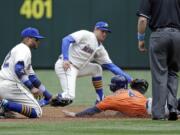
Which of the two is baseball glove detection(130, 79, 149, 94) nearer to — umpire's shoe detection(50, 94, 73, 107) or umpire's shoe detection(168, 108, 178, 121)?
umpire's shoe detection(50, 94, 73, 107)

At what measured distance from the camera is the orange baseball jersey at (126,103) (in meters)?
11.1

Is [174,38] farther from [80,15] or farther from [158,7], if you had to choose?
[80,15]

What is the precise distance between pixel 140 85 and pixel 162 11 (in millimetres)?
1753

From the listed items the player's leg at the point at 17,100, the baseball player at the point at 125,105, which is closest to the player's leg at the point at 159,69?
the baseball player at the point at 125,105

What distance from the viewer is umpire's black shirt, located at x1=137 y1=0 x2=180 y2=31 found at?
10.6 metres

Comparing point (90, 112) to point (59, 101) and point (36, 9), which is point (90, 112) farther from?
point (36, 9)

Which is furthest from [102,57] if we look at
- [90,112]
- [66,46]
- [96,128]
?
[96,128]

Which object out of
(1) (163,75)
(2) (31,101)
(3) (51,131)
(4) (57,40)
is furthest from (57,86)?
(3) (51,131)

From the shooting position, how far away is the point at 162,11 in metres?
10.6

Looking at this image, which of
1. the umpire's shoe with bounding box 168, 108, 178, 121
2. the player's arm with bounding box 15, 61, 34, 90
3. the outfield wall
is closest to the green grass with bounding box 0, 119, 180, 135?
the umpire's shoe with bounding box 168, 108, 178, 121

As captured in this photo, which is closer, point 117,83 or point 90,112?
point 90,112

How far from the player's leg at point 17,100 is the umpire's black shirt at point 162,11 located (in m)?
2.00

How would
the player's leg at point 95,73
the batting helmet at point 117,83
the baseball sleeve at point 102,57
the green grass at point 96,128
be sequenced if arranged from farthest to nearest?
1. the baseball sleeve at point 102,57
2. the player's leg at point 95,73
3. the batting helmet at point 117,83
4. the green grass at point 96,128

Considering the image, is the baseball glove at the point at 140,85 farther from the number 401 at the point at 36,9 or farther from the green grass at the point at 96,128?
the number 401 at the point at 36,9
